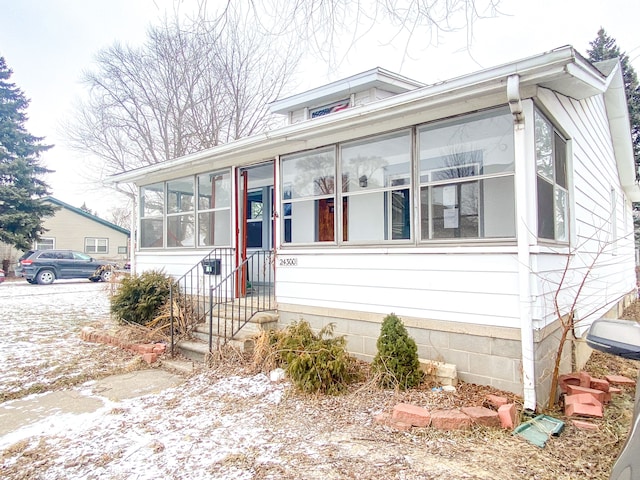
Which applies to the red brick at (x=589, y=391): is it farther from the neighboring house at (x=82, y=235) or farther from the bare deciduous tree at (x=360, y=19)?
the neighboring house at (x=82, y=235)

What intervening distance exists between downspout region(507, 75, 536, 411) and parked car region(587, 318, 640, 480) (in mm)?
1789

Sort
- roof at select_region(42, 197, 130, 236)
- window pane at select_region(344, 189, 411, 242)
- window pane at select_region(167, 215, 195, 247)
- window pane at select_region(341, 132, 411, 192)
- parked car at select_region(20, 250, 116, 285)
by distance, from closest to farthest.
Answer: window pane at select_region(341, 132, 411, 192), window pane at select_region(344, 189, 411, 242), window pane at select_region(167, 215, 195, 247), parked car at select_region(20, 250, 116, 285), roof at select_region(42, 197, 130, 236)

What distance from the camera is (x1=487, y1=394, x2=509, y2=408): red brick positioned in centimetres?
348

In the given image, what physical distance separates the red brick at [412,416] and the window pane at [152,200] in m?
6.17

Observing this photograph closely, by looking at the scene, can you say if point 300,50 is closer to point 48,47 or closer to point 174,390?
point 48,47

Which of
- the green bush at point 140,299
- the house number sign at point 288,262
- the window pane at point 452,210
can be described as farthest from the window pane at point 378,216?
the green bush at point 140,299

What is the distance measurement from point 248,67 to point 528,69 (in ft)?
45.9

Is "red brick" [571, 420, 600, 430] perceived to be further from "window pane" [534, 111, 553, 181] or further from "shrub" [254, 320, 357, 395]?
"window pane" [534, 111, 553, 181]

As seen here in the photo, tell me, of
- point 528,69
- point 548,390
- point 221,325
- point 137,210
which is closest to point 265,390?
point 221,325

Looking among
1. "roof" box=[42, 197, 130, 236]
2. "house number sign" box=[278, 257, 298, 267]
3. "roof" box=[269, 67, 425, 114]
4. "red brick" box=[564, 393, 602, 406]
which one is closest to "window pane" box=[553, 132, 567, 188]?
"red brick" box=[564, 393, 602, 406]

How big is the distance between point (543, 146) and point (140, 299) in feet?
20.0

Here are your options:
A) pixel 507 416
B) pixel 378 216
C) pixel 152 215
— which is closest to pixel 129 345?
pixel 152 215

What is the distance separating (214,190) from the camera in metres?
7.04

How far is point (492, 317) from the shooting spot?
3830 millimetres
